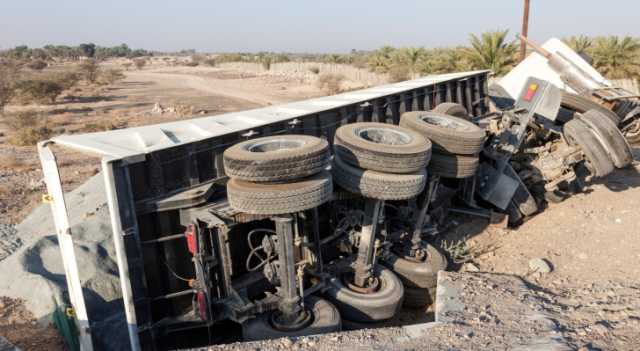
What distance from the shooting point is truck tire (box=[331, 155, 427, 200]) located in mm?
4270

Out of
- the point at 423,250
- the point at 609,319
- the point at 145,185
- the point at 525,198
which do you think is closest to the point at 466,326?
the point at 609,319

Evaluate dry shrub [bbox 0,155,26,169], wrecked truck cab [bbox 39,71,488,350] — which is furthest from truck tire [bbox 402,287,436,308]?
dry shrub [bbox 0,155,26,169]

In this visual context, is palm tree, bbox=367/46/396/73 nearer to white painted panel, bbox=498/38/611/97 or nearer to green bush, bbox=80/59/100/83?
white painted panel, bbox=498/38/611/97

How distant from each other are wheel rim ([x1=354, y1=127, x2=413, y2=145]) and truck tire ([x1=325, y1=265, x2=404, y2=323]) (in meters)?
1.64

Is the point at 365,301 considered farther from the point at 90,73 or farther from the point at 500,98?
the point at 90,73

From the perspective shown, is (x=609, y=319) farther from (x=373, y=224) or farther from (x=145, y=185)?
(x=145, y=185)

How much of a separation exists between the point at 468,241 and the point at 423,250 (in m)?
1.29

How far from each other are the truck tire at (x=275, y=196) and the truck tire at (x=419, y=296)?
7.80 feet

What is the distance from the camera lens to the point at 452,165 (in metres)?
5.25

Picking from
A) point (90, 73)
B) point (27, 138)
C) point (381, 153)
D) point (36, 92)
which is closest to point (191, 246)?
point (381, 153)

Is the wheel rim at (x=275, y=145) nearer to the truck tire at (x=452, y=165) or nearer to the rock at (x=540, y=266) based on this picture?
the truck tire at (x=452, y=165)

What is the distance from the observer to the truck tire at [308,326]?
4.11 m

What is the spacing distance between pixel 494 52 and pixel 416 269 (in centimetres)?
1745

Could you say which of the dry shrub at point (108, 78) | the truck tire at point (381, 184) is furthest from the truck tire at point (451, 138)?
the dry shrub at point (108, 78)
